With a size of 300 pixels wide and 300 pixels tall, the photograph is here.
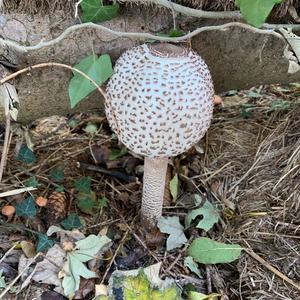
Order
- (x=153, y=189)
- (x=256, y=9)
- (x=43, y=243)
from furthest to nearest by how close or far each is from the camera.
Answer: (x=153, y=189) → (x=43, y=243) → (x=256, y=9)

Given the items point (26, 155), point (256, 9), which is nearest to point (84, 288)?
point (26, 155)

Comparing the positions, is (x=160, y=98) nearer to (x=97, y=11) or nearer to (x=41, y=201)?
(x=97, y=11)

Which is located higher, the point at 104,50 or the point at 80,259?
the point at 104,50

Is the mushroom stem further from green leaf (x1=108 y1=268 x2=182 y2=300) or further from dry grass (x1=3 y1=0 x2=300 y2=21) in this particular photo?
dry grass (x1=3 y1=0 x2=300 y2=21)

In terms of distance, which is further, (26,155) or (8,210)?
(26,155)

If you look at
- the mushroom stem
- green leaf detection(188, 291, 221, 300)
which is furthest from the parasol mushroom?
green leaf detection(188, 291, 221, 300)
